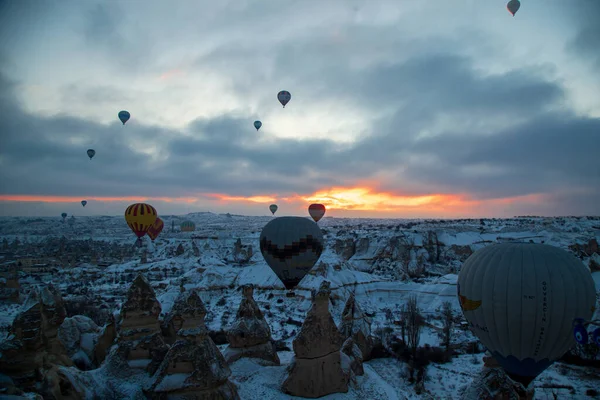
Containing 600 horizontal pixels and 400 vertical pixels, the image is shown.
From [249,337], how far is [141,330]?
10.4 ft

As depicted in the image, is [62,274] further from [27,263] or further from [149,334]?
[149,334]

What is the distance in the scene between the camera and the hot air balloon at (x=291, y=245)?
1355cm

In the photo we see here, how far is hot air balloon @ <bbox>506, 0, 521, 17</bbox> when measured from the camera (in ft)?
61.7

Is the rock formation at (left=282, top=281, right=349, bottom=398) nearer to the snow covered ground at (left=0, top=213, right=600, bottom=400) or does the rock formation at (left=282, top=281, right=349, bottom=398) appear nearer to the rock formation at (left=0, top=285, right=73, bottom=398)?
the snow covered ground at (left=0, top=213, right=600, bottom=400)

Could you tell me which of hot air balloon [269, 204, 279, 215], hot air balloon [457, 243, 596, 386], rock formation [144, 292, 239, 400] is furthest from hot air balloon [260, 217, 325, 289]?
hot air balloon [269, 204, 279, 215]

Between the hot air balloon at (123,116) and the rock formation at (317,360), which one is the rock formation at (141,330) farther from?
the hot air balloon at (123,116)

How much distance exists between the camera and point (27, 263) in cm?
5784

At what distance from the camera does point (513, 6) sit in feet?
62.0

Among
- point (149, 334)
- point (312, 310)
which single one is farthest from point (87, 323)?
point (312, 310)

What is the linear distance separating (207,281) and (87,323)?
981 inches

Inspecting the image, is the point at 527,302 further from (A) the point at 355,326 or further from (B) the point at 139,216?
(B) the point at 139,216

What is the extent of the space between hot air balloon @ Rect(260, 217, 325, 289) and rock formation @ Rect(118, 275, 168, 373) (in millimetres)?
5668

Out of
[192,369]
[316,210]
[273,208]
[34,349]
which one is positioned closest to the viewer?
[34,349]

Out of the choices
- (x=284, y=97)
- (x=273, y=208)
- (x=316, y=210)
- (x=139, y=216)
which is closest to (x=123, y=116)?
(x=139, y=216)
